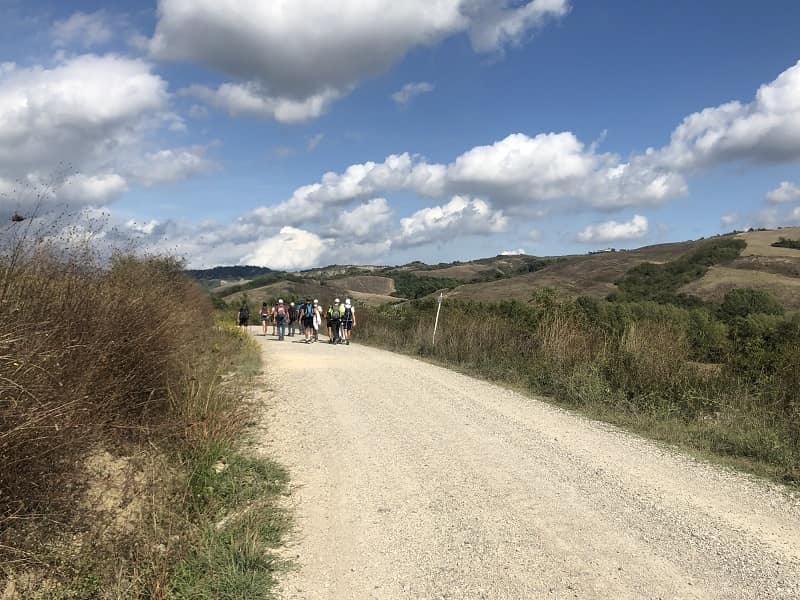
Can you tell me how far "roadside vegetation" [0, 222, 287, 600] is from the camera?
364 centimetres

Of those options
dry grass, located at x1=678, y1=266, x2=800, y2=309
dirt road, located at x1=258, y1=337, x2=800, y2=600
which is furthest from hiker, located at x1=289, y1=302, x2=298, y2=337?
dry grass, located at x1=678, y1=266, x2=800, y2=309

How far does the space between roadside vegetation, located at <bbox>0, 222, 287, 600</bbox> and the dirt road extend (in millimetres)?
556

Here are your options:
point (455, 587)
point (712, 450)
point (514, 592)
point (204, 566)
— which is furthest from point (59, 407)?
point (712, 450)

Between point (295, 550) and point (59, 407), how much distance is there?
1.99 metres

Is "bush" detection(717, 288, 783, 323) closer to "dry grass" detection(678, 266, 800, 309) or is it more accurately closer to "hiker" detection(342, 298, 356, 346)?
"dry grass" detection(678, 266, 800, 309)

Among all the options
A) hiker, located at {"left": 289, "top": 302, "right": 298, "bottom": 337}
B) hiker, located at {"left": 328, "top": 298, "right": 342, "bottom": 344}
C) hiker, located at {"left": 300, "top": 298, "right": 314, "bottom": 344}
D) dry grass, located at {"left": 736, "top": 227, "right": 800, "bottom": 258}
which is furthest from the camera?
dry grass, located at {"left": 736, "top": 227, "right": 800, "bottom": 258}

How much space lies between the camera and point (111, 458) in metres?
5.61

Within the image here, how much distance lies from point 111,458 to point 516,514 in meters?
3.91

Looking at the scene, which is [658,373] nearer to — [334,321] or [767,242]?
[334,321]

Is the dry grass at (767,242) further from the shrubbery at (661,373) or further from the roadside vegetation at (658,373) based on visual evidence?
the shrubbery at (661,373)

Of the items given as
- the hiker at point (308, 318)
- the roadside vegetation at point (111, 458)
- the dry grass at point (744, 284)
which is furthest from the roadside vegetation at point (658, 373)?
the dry grass at point (744, 284)

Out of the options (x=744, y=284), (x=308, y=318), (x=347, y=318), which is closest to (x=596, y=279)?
(x=744, y=284)

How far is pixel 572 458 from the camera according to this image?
22.4 ft

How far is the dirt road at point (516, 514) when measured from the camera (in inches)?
153
